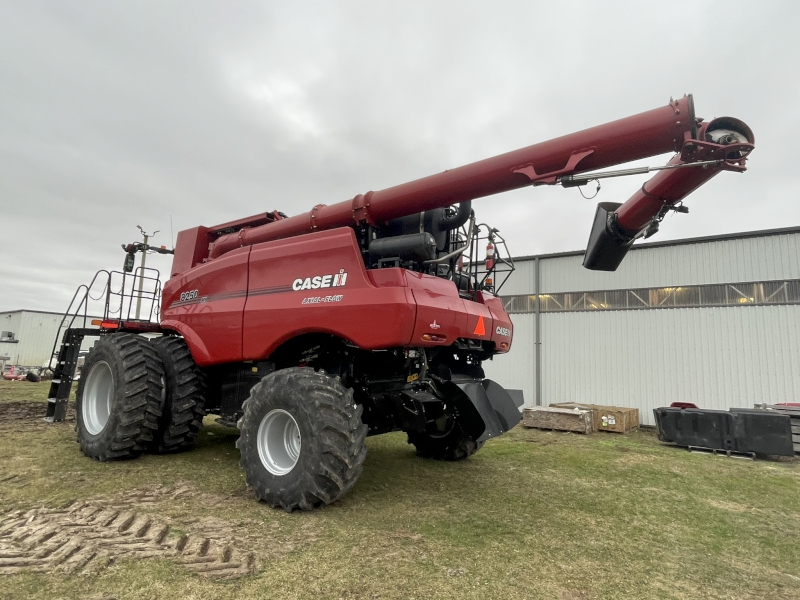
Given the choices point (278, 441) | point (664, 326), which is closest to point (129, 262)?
point (278, 441)

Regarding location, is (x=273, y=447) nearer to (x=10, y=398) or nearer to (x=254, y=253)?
(x=254, y=253)

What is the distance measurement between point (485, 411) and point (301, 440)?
1725 mm

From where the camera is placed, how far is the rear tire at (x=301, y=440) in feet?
13.3

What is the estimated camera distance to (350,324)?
4418mm

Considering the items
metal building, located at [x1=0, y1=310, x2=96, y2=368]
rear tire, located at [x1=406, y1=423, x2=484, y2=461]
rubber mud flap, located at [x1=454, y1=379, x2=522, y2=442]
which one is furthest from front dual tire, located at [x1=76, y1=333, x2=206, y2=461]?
metal building, located at [x1=0, y1=310, x2=96, y2=368]

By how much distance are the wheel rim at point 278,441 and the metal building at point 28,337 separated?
30023 millimetres

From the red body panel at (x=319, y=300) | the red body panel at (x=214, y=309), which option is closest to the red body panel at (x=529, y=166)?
the red body panel at (x=319, y=300)

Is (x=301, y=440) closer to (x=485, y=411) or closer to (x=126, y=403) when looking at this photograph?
(x=485, y=411)

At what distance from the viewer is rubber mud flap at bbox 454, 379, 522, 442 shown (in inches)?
178

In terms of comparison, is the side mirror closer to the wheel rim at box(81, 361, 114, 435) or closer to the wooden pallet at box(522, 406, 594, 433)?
the wheel rim at box(81, 361, 114, 435)

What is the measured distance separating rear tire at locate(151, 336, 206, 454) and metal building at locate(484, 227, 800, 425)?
968 cm

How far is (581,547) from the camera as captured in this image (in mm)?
3635

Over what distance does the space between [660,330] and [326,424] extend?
10.6 metres

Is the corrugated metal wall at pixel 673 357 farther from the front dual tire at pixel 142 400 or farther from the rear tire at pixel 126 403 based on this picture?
the rear tire at pixel 126 403
